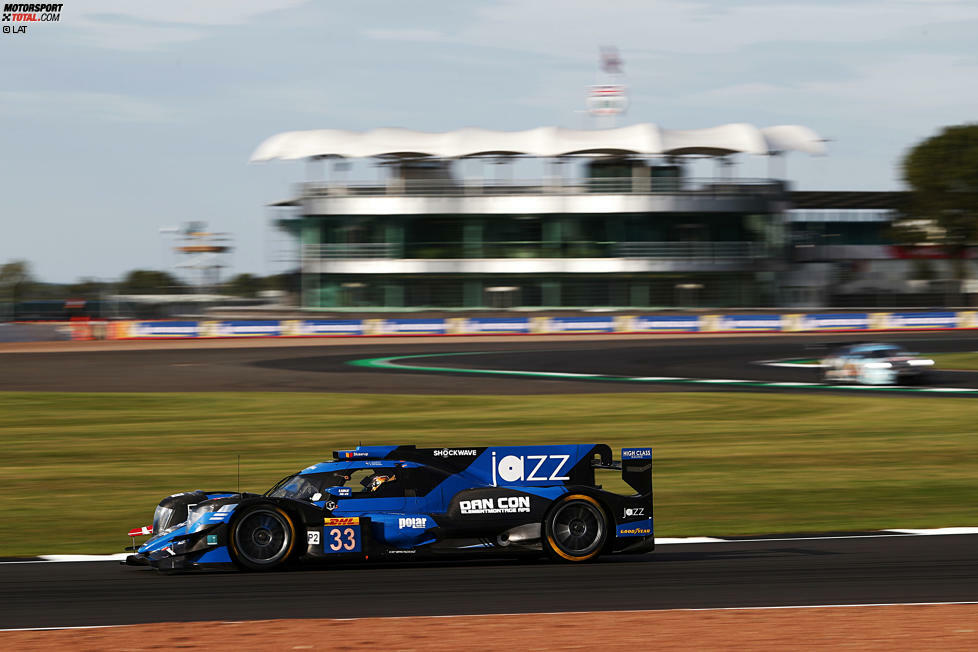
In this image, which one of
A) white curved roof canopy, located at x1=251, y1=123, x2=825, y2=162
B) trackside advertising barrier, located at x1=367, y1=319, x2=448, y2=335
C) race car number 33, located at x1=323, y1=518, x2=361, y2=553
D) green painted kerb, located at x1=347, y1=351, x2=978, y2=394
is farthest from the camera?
white curved roof canopy, located at x1=251, y1=123, x2=825, y2=162

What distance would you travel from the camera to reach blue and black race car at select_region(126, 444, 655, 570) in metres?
9.84

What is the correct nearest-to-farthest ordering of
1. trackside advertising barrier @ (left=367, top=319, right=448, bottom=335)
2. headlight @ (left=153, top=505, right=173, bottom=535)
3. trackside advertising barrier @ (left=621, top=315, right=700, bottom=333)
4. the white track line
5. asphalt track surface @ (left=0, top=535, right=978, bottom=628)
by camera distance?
asphalt track surface @ (left=0, top=535, right=978, bottom=628) → headlight @ (left=153, top=505, right=173, bottom=535) → the white track line → trackside advertising barrier @ (left=367, top=319, right=448, bottom=335) → trackside advertising barrier @ (left=621, top=315, right=700, bottom=333)

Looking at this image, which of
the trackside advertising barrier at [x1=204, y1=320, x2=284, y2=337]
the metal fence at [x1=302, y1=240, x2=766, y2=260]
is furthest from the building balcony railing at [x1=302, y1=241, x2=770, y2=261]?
the trackside advertising barrier at [x1=204, y1=320, x2=284, y2=337]

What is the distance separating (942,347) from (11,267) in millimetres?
83299

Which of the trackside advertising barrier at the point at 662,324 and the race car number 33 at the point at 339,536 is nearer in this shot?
the race car number 33 at the point at 339,536

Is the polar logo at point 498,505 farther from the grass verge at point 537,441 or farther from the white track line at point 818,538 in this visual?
the grass verge at point 537,441

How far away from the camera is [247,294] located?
7075cm

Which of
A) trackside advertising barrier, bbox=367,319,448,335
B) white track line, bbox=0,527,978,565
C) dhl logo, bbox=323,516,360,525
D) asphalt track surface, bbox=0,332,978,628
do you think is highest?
trackside advertising barrier, bbox=367,319,448,335

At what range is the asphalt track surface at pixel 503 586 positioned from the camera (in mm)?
8617

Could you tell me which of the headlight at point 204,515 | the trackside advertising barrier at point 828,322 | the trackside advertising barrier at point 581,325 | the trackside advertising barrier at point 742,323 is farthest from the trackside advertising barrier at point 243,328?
the headlight at point 204,515

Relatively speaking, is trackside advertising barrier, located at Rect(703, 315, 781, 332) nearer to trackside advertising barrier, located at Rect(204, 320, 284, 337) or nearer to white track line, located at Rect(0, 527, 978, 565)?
trackside advertising barrier, located at Rect(204, 320, 284, 337)

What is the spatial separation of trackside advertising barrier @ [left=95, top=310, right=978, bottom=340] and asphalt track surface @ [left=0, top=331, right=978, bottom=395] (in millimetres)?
3344

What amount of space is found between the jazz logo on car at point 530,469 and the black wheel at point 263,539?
1830mm

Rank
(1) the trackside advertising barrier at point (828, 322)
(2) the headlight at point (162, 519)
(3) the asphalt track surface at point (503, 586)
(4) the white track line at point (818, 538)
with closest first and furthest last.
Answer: (3) the asphalt track surface at point (503, 586), (2) the headlight at point (162, 519), (4) the white track line at point (818, 538), (1) the trackside advertising barrier at point (828, 322)
